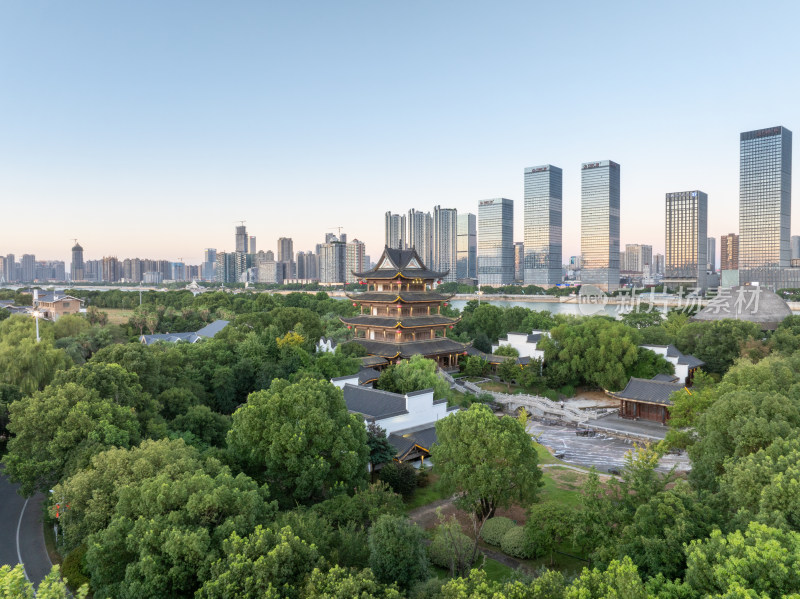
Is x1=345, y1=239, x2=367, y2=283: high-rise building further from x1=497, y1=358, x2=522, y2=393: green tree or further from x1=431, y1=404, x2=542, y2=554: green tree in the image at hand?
x1=431, y1=404, x2=542, y2=554: green tree

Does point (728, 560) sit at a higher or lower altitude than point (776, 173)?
lower

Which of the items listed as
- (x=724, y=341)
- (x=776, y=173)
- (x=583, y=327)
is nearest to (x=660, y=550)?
(x=583, y=327)

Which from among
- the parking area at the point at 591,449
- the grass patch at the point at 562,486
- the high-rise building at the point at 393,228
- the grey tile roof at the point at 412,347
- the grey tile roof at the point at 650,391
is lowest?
the parking area at the point at 591,449

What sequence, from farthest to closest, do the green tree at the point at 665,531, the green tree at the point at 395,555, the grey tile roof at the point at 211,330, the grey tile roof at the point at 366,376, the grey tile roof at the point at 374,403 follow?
1. the grey tile roof at the point at 211,330
2. the grey tile roof at the point at 366,376
3. the grey tile roof at the point at 374,403
4. the green tree at the point at 395,555
5. the green tree at the point at 665,531

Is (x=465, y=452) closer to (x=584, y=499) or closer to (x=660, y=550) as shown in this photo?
(x=584, y=499)

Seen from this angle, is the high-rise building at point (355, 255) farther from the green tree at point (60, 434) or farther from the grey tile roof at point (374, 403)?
the green tree at point (60, 434)

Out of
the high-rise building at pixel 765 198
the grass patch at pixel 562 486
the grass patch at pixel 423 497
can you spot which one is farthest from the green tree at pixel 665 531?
the high-rise building at pixel 765 198
